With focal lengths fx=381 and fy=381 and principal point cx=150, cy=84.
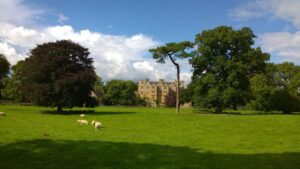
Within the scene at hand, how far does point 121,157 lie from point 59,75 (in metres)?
38.3

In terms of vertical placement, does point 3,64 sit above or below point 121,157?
above

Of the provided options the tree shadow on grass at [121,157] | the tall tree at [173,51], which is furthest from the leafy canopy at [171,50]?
the tree shadow on grass at [121,157]

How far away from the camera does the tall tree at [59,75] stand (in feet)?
169

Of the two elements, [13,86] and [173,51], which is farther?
[13,86]

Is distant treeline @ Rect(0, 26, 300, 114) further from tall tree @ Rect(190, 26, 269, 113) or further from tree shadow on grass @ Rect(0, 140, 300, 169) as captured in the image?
tree shadow on grass @ Rect(0, 140, 300, 169)

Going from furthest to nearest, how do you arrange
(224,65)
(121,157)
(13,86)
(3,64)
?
1. (13,86)
2. (3,64)
3. (224,65)
4. (121,157)

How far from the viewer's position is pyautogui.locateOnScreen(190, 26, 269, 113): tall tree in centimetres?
6525

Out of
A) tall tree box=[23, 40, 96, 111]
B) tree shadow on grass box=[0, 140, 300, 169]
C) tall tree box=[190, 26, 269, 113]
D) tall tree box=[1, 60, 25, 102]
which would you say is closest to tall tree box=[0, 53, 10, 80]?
tall tree box=[1, 60, 25, 102]

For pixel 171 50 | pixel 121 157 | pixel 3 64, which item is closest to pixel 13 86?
pixel 3 64

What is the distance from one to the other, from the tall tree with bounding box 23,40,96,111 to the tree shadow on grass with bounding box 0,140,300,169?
32153mm

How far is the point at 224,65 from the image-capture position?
6612 centimetres

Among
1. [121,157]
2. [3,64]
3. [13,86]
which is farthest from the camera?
[13,86]

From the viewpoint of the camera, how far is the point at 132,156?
16.7m

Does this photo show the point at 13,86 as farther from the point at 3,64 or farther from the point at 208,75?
the point at 208,75
